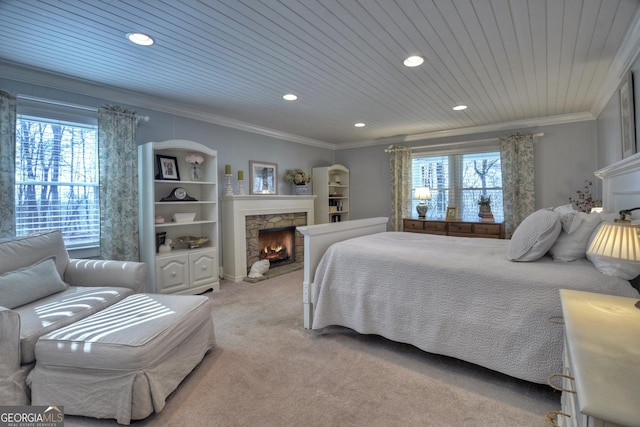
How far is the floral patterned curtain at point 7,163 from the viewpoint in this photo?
8.25ft

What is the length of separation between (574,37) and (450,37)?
920 mm

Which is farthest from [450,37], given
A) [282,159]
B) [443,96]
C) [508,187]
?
[282,159]

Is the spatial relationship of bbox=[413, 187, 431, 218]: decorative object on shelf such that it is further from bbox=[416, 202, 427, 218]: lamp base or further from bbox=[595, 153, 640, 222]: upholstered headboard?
A: bbox=[595, 153, 640, 222]: upholstered headboard

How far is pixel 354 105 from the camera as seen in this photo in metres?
3.79

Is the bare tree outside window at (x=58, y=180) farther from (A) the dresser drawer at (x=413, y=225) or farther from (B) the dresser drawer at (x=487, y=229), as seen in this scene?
(B) the dresser drawer at (x=487, y=229)

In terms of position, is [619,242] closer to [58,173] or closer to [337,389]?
[337,389]

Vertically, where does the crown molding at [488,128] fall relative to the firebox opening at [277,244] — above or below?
above

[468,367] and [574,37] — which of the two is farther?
[574,37]

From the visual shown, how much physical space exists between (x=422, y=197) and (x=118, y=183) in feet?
14.7

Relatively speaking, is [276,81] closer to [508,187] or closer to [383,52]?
[383,52]

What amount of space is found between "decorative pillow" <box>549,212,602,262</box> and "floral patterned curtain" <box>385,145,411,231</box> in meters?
3.57

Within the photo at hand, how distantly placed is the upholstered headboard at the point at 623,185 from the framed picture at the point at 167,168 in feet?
13.5

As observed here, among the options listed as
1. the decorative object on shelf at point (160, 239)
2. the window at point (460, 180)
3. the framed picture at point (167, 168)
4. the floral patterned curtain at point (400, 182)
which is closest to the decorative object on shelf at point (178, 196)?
the framed picture at point (167, 168)

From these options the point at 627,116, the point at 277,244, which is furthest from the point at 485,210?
the point at 277,244
